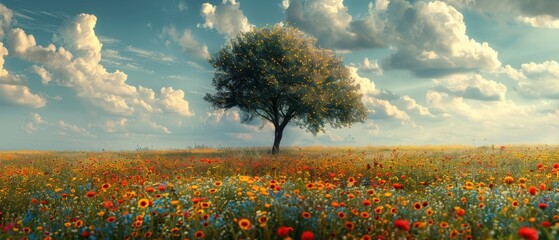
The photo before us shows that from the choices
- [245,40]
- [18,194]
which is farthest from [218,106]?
[18,194]

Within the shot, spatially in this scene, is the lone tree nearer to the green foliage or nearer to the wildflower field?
the green foliage

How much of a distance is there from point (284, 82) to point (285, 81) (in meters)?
0.18

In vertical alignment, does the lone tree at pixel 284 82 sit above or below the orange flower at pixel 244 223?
above

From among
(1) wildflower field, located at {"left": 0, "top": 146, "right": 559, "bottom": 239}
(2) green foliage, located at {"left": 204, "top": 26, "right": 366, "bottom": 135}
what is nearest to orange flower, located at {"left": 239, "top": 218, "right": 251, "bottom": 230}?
(1) wildflower field, located at {"left": 0, "top": 146, "right": 559, "bottom": 239}

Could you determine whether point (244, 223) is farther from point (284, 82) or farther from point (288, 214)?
point (284, 82)

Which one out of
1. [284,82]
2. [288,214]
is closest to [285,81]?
[284,82]

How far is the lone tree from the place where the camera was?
105ft

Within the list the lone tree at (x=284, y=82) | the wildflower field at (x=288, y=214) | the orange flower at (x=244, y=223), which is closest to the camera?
the orange flower at (x=244, y=223)

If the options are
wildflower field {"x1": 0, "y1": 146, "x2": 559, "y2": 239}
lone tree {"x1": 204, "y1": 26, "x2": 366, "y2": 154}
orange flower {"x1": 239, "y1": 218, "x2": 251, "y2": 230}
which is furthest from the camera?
lone tree {"x1": 204, "y1": 26, "x2": 366, "y2": 154}

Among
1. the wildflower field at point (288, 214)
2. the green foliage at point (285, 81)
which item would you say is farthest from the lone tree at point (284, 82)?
the wildflower field at point (288, 214)

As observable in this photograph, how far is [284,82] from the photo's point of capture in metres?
32.7

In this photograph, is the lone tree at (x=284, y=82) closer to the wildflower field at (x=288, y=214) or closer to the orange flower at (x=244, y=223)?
the wildflower field at (x=288, y=214)

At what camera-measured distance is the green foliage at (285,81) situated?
32.2m

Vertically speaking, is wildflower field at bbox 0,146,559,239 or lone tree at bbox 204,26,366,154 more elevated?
lone tree at bbox 204,26,366,154
